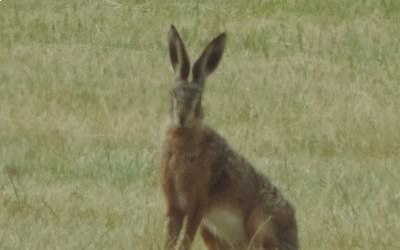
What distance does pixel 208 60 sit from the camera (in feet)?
25.6

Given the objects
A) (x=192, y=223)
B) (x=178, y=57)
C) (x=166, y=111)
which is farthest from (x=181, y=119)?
(x=166, y=111)

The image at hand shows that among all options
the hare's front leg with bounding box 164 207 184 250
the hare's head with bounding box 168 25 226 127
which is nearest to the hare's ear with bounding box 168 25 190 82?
the hare's head with bounding box 168 25 226 127

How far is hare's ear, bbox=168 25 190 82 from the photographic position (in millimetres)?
7605

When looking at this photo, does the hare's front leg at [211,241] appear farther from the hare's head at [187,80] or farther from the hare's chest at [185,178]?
the hare's head at [187,80]

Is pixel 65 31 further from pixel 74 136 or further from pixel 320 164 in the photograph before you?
pixel 320 164

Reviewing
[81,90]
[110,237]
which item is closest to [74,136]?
[81,90]

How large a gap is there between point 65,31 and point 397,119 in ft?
12.3

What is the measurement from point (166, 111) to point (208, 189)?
4.18 m

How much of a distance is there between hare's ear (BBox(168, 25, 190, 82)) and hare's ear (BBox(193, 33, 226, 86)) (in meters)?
0.05

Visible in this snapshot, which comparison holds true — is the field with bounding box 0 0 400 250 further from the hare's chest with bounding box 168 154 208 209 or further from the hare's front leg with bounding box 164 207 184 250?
the hare's chest with bounding box 168 154 208 209

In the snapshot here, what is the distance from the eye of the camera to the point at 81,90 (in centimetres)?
1197

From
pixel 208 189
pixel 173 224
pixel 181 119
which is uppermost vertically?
pixel 181 119

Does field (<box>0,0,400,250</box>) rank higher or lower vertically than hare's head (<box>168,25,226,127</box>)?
lower

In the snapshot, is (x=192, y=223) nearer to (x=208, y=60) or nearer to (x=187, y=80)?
(x=187, y=80)
